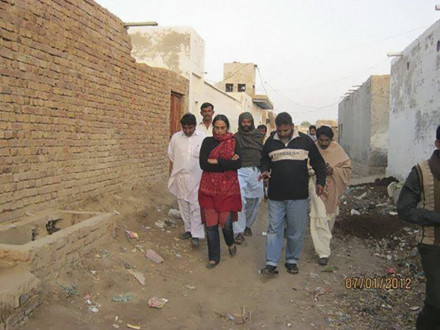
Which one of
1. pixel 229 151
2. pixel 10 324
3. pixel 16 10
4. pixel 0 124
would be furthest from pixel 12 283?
pixel 16 10

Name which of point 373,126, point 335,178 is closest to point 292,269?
point 335,178

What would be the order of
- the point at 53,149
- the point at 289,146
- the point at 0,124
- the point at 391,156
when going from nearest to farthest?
the point at 0,124
the point at 289,146
the point at 53,149
the point at 391,156

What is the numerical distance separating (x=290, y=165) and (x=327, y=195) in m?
0.93

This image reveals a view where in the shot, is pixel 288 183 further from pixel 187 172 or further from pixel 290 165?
pixel 187 172

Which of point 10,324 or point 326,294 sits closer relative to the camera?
point 10,324

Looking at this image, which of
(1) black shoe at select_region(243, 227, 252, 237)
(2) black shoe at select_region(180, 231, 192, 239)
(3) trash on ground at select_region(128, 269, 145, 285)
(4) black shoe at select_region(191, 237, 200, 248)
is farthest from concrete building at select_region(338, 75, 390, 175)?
(3) trash on ground at select_region(128, 269, 145, 285)

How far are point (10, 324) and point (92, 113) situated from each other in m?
3.63

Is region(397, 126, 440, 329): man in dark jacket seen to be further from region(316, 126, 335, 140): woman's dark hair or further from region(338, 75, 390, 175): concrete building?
region(338, 75, 390, 175): concrete building

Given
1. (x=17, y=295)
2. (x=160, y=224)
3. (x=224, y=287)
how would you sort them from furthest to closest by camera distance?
(x=160, y=224), (x=224, y=287), (x=17, y=295)

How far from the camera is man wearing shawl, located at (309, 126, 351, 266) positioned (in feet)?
16.8

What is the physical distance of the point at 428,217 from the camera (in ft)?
8.48

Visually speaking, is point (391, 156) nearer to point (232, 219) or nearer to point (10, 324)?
point (232, 219)

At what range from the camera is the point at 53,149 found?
5.06 metres

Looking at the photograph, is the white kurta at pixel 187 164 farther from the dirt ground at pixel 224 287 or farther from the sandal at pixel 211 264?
the sandal at pixel 211 264
